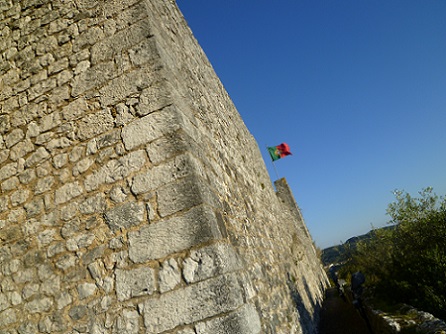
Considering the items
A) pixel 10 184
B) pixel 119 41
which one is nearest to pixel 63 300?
pixel 10 184

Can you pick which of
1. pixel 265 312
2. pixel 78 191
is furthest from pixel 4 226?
pixel 265 312

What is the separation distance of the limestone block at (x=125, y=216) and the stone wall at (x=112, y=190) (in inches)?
0.4

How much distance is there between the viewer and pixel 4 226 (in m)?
2.84

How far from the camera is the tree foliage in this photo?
4.92 m

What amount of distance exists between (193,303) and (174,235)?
19.5 inches

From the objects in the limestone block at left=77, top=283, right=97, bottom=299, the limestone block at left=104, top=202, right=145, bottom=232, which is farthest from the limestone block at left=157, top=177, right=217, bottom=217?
the limestone block at left=77, top=283, right=97, bottom=299

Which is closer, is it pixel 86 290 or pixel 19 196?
pixel 86 290

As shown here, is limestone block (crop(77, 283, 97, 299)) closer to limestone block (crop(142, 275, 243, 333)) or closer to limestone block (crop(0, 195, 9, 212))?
limestone block (crop(142, 275, 243, 333))

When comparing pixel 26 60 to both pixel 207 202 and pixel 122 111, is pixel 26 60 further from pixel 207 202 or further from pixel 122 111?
pixel 207 202

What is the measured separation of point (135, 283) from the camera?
86.4 inches

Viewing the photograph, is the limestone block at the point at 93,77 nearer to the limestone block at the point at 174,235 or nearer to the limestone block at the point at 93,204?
the limestone block at the point at 93,204

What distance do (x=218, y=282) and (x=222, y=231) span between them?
419 mm

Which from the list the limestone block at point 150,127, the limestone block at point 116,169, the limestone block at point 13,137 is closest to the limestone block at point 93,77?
the limestone block at point 150,127

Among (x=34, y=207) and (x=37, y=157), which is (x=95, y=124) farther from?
(x=34, y=207)
